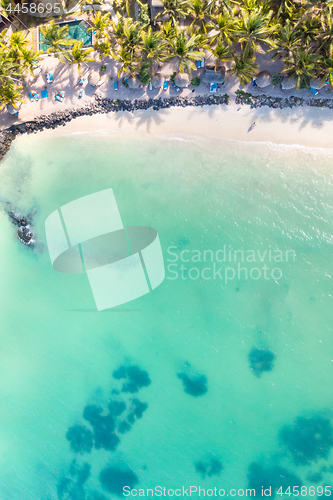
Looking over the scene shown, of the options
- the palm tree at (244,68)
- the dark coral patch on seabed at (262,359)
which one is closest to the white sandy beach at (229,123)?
the palm tree at (244,68)

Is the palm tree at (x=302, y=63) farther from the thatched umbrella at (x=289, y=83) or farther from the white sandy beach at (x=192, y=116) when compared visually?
the white sandy beach at (x=192, y=116)

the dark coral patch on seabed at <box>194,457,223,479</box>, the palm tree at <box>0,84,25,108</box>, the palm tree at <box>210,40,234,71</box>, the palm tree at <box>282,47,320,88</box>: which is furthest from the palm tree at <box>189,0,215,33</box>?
the dark coral patch on seabed at <box>194,457,223,479</box>

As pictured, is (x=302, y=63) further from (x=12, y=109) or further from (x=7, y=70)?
(x=12, y=109)

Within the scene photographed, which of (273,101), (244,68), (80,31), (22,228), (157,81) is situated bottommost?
(22,228)

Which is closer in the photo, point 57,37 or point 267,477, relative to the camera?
point 57,37

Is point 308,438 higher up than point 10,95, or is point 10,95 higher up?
point 10,95

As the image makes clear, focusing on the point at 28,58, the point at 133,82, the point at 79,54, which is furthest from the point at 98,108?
the point at 28,58

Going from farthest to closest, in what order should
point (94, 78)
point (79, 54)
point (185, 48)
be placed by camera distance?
point (94, 78) < point (79, 54) < point (185, 48)
